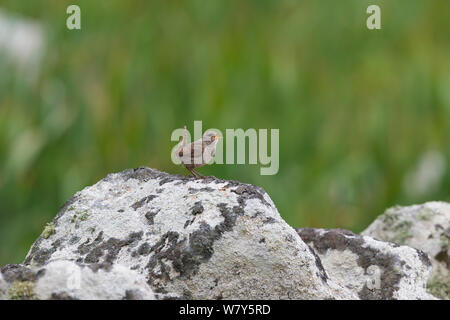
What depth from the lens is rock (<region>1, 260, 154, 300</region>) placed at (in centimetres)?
190

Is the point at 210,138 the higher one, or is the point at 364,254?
the point at 210,138

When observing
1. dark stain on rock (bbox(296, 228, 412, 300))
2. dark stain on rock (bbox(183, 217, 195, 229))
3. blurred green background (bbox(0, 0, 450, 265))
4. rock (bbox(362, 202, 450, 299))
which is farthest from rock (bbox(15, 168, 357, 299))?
blurred green background (bbox(0, 0, 450, 265))

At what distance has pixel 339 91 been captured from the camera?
6281mm

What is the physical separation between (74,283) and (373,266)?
1.09 metres

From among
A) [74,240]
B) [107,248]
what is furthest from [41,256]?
[107,248]

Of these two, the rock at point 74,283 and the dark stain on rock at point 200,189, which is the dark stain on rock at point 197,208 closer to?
the dark stain on rock at point 200,189

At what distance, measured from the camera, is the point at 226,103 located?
18.5ft

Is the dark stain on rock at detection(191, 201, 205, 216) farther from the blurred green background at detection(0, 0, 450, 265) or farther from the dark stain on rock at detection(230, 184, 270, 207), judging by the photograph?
the blurred green background at detection(0, 0, 450, 265)

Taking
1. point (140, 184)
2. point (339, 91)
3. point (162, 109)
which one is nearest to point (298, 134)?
point (339, 91)

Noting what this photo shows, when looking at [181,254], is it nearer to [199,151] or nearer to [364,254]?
[199,151]

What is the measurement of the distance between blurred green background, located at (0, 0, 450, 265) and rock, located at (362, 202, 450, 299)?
1917 millimetres
